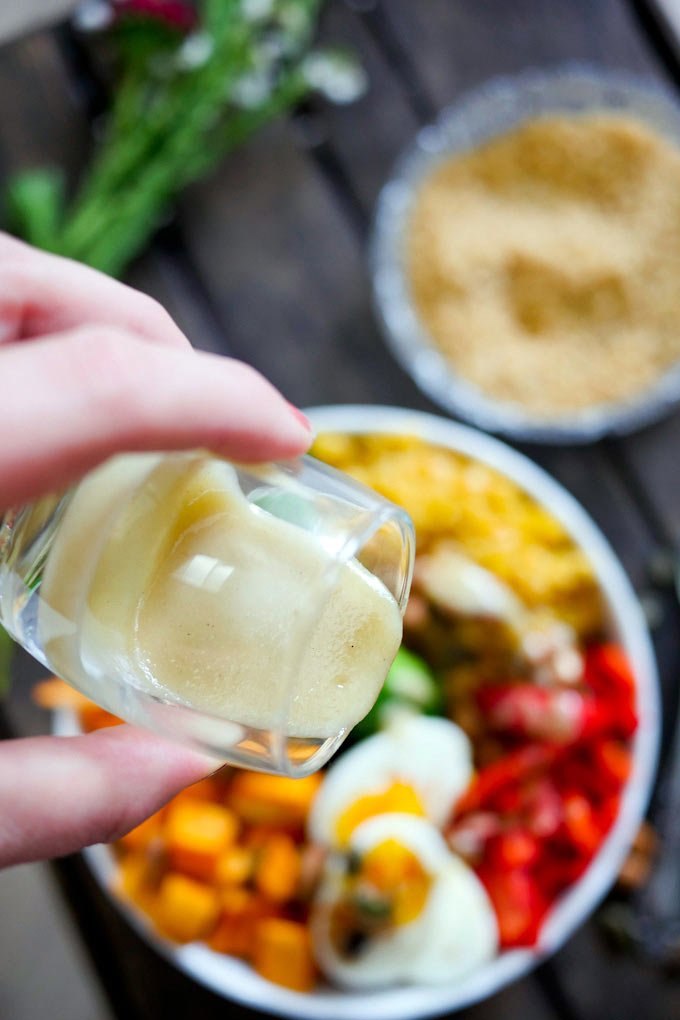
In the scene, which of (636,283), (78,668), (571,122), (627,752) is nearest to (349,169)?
(571,122)

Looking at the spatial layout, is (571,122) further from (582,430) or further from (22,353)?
(22,353)

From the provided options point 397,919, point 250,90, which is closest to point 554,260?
point 250,90

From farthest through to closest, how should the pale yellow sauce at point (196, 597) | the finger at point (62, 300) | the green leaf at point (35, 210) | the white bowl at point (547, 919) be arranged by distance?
the green leaf at point (35, 210) < the white bowl at point (547, 919) < the finger at point (62, 300) < the pale yellow sauce at point (196, 597)

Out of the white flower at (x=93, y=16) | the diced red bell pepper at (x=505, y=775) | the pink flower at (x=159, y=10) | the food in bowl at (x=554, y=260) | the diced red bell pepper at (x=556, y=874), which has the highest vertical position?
the white flower at (x=93, y=16)

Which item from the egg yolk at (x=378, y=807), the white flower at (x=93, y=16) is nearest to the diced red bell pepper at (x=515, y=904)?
the egg yolk at (x=378, y=807)

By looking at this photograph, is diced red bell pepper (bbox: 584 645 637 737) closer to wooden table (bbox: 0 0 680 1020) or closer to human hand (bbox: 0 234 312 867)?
wooden table (bbox: 0 0 680 1020)

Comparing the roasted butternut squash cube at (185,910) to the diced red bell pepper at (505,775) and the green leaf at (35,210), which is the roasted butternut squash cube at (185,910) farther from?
the green leaf at (35,210)
